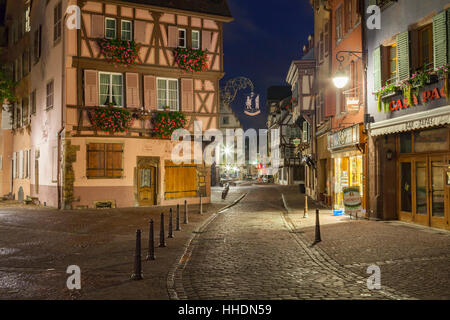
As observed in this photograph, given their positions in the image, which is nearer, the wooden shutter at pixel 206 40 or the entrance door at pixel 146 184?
the entrance door at pixel 146 184

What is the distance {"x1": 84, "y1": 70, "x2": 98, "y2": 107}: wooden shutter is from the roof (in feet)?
16.4

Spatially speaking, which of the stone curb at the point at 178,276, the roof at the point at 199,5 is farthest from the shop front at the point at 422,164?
the roof at the point at 199,5

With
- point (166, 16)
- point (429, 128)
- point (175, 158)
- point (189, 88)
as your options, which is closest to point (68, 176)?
point (175, 158)

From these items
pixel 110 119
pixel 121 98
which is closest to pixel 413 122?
pixel 110 119

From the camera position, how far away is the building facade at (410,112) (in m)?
13.0

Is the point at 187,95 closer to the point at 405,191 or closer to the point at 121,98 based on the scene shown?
the point at 121,98

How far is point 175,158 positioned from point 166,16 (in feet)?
25.8

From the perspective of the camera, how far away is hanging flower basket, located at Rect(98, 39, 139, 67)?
2288 centimetres

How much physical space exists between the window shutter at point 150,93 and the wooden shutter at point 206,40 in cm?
378

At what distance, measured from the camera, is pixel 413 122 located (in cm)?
1386

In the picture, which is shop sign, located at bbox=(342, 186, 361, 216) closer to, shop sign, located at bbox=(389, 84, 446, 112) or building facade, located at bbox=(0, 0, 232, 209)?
shop sign, located at bbox=(389, 84, 446, 112)

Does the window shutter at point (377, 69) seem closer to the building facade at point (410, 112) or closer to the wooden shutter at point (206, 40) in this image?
the building facade at point (410, 112)

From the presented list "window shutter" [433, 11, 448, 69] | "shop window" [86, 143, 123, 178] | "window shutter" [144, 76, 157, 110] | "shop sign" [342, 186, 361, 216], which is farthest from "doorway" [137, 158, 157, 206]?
"window shutter" [433, 11, 448, 69]

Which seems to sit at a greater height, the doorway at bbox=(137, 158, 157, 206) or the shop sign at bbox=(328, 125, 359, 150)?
the shop sign at bbox=(328, 125, 359, 150)
